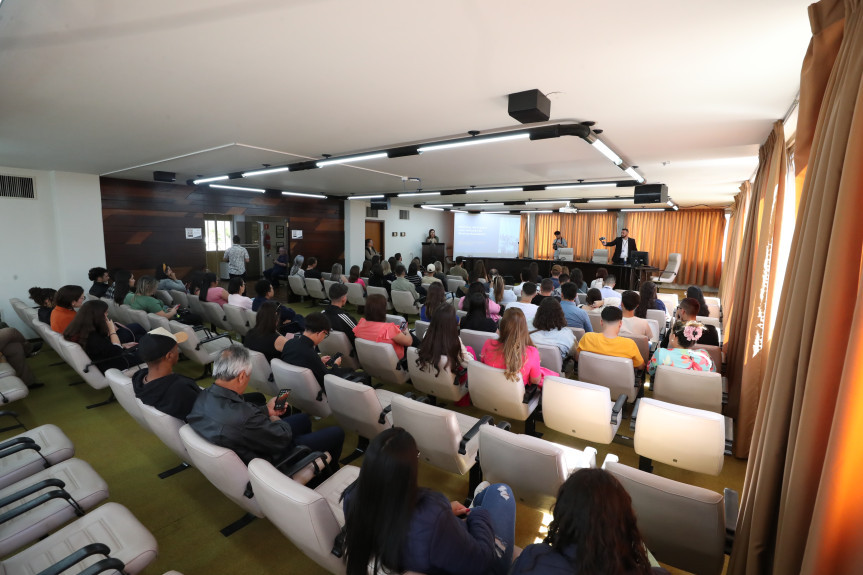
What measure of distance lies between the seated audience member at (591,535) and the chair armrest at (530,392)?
2.04 metres

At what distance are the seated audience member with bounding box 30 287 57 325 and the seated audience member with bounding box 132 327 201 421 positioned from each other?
3.67 metres

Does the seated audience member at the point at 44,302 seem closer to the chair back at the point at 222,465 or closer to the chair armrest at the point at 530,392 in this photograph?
the chair back at the point at 222,465

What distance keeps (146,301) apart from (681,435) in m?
6.78

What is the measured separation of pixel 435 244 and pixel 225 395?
1503 cm

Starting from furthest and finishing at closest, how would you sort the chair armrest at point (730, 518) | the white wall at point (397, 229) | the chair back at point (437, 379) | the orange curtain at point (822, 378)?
the white wall at point (397, 229), the chair back at point (437, 379), the chair armrest at point (730, 518), the orange curtain at point (822, 378)

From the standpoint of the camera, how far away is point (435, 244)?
17.0m

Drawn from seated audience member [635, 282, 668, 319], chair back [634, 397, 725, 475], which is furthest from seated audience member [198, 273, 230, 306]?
seated audience member [635, 282, 668, 319]

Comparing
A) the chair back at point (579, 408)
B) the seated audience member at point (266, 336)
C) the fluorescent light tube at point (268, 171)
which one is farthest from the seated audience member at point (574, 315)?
the fluorescent light tube at point (268, 171)

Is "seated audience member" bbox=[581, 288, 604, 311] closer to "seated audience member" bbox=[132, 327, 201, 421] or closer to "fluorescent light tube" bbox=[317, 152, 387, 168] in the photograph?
"fluorescent light tube" bbox=[317, 152, 387, 168]

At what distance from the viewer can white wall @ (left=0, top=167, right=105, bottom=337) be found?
271 inches

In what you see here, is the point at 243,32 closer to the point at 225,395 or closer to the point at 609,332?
the point at 225,395

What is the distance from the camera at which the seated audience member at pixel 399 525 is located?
137 cm

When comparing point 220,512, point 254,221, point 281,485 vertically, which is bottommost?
point 220,512

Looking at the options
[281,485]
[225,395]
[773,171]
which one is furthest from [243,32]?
[773,171]
